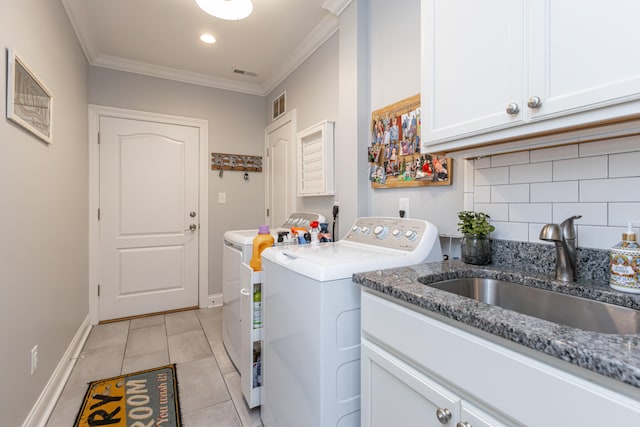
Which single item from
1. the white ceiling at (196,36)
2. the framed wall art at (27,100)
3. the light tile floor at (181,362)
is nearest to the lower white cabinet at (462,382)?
the light tile floor at (181,362)

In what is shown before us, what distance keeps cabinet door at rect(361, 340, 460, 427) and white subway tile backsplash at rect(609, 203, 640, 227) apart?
0.76 metres

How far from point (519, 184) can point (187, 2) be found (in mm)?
2395

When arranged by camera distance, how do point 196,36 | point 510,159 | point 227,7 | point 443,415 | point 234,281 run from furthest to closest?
point 196,36 < point 234,281 < point 227,7 < point 510,159 < point 443,415

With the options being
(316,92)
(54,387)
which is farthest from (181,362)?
(316,92)

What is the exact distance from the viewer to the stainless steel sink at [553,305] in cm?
87

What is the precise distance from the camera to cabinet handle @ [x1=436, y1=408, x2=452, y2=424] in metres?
0.79

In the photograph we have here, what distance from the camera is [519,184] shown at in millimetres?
1251

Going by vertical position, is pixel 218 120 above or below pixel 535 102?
above

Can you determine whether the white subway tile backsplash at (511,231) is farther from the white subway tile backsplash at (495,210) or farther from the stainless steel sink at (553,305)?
the stainless steel sink at (553,305)

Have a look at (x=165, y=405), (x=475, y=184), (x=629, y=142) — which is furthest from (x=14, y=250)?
(x=629, y=142)

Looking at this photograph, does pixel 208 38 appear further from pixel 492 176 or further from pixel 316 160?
pixel 492 176

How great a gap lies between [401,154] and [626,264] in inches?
43.5

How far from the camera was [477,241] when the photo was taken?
4.20 feet

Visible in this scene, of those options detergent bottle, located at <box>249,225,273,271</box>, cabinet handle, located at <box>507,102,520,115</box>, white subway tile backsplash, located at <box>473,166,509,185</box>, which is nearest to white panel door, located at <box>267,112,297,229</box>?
detergent bottle, located at <box>249,225,273,271</box>
